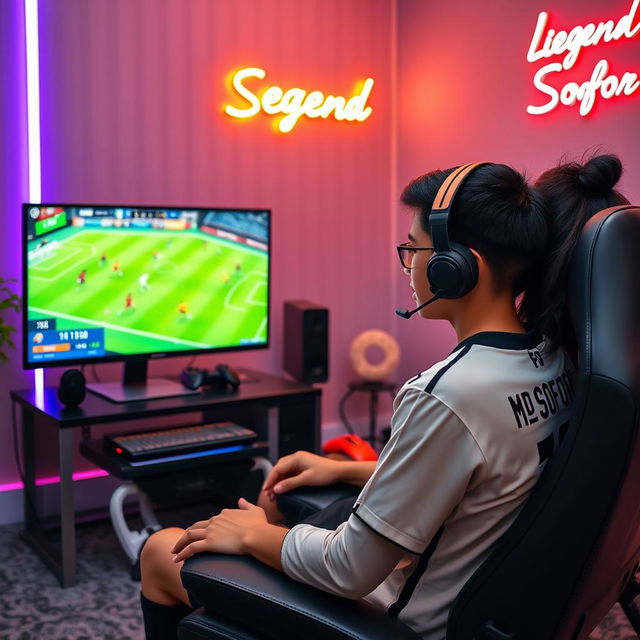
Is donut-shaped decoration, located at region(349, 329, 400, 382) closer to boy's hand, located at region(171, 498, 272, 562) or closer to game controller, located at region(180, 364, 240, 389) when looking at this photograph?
game controller, located at region(180, 364, 240, 389)

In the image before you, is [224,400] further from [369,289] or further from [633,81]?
[633,81]

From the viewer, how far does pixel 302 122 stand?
3818 mm

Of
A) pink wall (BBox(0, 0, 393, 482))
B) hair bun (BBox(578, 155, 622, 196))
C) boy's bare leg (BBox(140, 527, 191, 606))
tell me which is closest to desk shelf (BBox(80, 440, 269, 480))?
pink wall (BBox(0, 0, 393, 482))

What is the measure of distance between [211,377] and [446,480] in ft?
6.53

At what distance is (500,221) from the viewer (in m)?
1.21

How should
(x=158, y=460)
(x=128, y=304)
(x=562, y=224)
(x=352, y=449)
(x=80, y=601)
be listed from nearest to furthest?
1. (x=562, y=224)
2. (x=352, y=449)
3. (x=80, y=601)
4. (x=158, y=460)
5. (x=128, y=304)

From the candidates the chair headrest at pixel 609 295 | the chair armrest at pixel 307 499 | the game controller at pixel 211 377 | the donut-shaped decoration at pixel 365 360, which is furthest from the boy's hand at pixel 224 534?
the donut-shaped decoration at pixel 365 360

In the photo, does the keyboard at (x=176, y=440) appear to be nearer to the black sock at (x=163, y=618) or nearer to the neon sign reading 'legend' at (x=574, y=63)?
the black sock at (x=163, y=618)

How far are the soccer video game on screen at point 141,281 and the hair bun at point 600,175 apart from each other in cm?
187

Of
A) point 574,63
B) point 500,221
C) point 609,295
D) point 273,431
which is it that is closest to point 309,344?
point 273,431

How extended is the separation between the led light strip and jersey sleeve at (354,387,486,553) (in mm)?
2204

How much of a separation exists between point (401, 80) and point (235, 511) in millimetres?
3237

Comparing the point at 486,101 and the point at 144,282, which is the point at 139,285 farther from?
the point at 486,101

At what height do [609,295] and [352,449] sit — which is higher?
[609,295]
